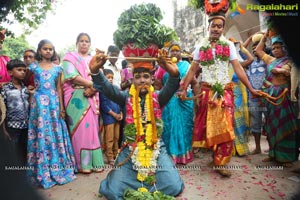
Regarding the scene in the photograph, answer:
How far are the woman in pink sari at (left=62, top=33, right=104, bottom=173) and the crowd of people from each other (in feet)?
0.05

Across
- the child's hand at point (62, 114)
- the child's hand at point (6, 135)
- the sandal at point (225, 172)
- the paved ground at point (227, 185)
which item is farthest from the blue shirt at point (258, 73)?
the child's hand at point (6, 135)

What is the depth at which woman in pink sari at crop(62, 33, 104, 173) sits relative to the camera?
4.27 m

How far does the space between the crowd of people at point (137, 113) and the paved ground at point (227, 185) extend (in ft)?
0.50

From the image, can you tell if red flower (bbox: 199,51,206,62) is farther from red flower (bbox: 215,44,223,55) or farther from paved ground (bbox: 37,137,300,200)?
paved ground (bbox: 37,137,300,200)

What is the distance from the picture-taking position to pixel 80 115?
4.29 meters

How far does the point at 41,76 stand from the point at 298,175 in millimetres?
4131

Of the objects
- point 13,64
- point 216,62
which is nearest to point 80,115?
point 13,64

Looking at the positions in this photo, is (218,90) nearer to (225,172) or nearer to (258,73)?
(225,172)

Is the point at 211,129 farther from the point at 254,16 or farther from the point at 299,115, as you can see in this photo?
the point at 254,16

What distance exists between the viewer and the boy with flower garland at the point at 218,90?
3898 millimetres

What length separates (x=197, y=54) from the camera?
414 centimetres

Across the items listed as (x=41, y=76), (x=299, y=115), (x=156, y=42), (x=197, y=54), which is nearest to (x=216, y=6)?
(x=197, y=54)

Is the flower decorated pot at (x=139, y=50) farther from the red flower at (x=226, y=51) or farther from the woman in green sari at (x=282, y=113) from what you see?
the woman in green sari at (x=282, y=113)

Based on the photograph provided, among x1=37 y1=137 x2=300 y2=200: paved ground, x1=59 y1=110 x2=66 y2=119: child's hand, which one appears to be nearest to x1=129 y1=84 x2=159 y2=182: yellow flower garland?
x1=37 y1=137 x2=300 y2=200: paved ground
